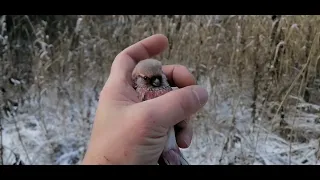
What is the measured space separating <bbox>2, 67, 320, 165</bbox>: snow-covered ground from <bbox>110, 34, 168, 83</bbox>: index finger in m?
0.21

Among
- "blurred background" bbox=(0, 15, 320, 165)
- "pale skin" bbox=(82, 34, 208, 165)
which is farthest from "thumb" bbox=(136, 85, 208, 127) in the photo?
"blurred background" bbox=(0, 15, 320, 165)

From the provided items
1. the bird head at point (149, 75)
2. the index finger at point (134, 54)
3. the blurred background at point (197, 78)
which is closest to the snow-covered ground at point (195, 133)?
the blurred background at point (197, 78)

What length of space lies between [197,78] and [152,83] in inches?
13.1

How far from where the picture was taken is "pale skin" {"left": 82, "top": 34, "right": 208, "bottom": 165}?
3.60 feet

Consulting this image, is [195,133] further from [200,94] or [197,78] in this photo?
[200,94]

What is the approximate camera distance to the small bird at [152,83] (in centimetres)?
113

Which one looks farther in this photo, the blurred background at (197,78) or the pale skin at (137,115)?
the blurred background at (197,78)

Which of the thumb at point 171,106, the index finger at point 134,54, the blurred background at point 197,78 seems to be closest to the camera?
the thumb at point 171,106

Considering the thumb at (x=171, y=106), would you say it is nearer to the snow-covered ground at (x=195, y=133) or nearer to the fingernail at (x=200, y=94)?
the fingernail at (x=200, y=94)

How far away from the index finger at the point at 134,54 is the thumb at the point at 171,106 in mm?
124

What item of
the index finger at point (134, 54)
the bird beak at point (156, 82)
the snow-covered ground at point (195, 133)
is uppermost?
the index finger at point (134, 54)

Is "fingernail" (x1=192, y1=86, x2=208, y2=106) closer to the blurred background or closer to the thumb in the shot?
the thumb

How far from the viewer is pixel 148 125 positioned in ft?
3.61
